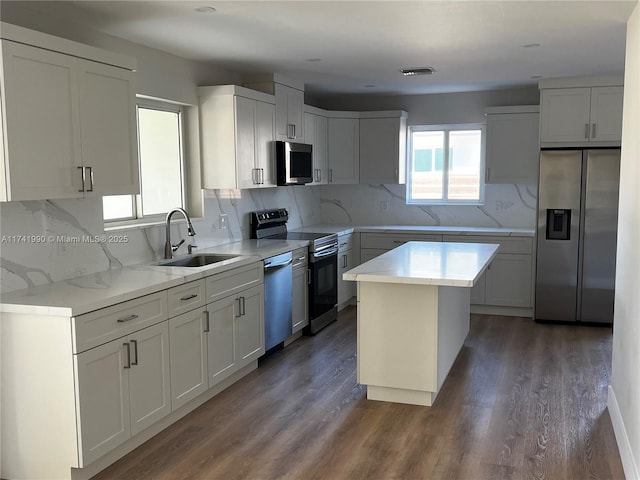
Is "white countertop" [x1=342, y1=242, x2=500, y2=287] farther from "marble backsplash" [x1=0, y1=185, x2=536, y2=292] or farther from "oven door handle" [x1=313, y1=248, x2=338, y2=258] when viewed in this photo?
"marble backsplash" [x1=0, y1=185, x2=536, y2=292]

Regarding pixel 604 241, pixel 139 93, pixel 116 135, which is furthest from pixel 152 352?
pixel 604 241

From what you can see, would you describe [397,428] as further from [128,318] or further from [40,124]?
[40,124]

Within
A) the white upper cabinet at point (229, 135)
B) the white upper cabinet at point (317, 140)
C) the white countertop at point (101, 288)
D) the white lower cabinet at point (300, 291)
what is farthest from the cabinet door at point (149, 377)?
the white upper cabinet at point (317, 140)

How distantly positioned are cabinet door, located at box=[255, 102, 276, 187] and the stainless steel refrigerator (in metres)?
2.62

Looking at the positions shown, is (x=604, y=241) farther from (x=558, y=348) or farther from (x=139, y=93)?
(x=139, y=93)

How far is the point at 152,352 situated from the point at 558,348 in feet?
11.4

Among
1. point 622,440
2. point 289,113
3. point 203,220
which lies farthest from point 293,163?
point 622,440

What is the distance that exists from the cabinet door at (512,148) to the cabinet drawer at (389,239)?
2.96 ft

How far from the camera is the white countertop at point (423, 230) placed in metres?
6.12

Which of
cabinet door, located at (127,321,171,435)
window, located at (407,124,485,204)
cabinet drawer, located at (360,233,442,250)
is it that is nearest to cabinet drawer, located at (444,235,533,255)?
cabinet drawer, located at (360,233,442,250)

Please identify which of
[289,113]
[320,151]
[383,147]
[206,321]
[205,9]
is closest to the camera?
[205,9]

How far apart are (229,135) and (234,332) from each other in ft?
5.18

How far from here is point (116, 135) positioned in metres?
3.35

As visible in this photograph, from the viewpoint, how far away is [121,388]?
9.87ft
